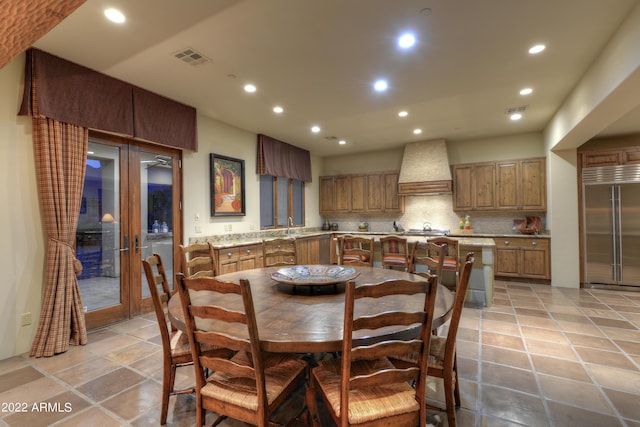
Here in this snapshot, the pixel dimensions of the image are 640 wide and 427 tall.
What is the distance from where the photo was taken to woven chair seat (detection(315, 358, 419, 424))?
124cm

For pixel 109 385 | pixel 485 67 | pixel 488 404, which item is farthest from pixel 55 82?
pixel 488 404

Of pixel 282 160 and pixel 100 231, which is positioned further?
pixel 282 160

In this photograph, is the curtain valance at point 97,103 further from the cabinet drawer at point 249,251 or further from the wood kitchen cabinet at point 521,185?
the wood kitchen cabinet at point 521,185

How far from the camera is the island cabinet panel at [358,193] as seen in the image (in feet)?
23.3

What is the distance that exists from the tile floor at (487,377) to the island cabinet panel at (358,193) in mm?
3994

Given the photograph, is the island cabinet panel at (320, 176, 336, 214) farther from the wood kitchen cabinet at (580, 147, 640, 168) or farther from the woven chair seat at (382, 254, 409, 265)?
the wood kitchen cabinet at (580, 147, 640, 168)

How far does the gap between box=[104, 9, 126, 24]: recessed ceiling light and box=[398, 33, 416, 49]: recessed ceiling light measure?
7.31 ft

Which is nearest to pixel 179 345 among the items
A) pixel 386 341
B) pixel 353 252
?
pixel 386 341

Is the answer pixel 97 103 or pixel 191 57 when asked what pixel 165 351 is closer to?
pixel 191 57

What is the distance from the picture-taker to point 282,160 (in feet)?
20.0

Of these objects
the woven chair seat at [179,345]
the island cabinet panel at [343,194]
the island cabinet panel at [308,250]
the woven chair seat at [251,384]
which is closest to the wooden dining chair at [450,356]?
the woven chair seat at [251,384]

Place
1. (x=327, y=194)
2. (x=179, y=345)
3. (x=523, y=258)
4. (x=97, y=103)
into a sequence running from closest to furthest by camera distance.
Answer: (x=179, y=345) → (x=97, y=103) → (x=523, y=258) → (x=327, y=194)

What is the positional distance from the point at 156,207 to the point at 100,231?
71 cm

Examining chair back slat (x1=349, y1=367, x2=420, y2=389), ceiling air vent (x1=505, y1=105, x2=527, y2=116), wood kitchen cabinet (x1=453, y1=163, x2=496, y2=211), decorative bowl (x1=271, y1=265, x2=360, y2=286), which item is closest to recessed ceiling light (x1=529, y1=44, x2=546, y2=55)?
ceiling air vent (x1=505, y1=105, x2=527, y2=116)
